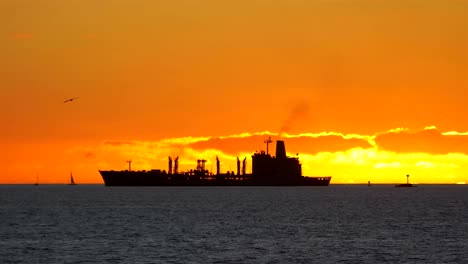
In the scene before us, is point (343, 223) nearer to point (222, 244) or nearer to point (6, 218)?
point (222, 244)

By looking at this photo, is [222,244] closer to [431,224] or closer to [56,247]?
[56,247]

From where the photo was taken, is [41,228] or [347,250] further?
[41,228]

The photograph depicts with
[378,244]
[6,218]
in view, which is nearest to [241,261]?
[378,244]

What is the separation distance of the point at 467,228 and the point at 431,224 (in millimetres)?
8983

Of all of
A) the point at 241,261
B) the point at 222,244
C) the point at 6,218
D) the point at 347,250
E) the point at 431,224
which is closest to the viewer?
the point at 241,261

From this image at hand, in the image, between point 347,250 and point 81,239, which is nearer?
point 347,250

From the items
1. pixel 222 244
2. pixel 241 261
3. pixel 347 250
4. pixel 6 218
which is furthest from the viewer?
pixel 6 218

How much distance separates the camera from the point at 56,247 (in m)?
87.2

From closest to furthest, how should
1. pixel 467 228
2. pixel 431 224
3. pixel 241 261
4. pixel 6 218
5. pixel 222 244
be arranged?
pixel 241 261
pixel 222 244
pixel 467 228
pixel 431 224
pixel 6 218

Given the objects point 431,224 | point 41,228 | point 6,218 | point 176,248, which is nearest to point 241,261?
point 176,248

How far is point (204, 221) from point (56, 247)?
4119 cm

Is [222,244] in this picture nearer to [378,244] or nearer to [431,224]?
[378,244]

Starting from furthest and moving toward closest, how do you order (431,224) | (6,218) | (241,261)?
1. (6,218)
2. (431,224)
3. (241,261)

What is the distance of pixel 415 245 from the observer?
294ft
